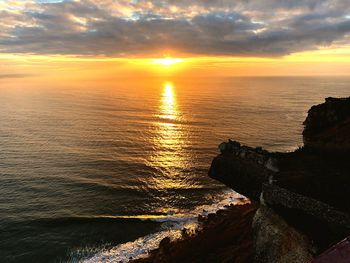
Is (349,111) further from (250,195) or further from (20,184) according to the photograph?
(20,184)

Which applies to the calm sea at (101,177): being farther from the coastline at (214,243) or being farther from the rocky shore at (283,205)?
the rocky shore at (283,205)

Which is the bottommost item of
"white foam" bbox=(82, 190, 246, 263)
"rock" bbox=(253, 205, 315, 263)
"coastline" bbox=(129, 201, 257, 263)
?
"white foam" bbox=(82, 190, 246, 263)

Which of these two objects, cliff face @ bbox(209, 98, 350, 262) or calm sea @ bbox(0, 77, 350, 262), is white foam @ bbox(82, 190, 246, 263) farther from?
cliff face @ bbox(209, 98, 350, 262)

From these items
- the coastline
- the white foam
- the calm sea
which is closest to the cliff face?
the coastline

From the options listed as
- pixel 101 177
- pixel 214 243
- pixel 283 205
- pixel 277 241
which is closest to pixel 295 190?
pixel 283 205

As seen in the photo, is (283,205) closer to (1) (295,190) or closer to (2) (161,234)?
(1) (295,190)

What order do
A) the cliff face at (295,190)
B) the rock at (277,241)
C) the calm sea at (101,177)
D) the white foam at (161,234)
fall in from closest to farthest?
the cliff face at (295,190) < the rock at (277,241) < the white foam at (161,234) < the calm sea at (101,177)

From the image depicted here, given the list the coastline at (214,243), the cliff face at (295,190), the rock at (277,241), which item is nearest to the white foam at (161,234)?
the coastline at (214,243)

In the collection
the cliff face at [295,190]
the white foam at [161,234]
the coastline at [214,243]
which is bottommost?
the white foam at [161,234]

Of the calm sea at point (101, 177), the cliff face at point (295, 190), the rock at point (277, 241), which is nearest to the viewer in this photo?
the cliff face at point (295, 190)
